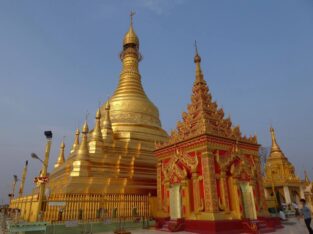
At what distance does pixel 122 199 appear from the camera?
54.9 feet

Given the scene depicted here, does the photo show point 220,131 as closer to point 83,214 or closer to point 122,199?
point 122,199

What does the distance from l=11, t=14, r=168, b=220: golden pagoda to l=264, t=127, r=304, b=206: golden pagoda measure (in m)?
18.0

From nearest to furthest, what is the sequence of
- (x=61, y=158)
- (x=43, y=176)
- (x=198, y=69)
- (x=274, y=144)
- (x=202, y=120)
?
(x=43, y=176) < (x=202, y=120) < (x=198, y=69) < (x=61, y=158) < (x=274, y=144)

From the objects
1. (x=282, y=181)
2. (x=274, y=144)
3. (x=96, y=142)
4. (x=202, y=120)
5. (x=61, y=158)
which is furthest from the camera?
(x=274, y=144)

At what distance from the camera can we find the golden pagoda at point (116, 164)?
15.5 m

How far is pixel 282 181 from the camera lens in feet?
112

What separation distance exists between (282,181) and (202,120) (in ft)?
85.1

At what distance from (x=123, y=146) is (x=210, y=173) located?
11.5 meters

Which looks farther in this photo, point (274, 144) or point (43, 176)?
point (274, 144)

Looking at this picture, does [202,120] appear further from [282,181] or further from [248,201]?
[282,181]

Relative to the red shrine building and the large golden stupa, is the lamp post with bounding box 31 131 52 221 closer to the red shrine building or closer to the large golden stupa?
the large golden stupa

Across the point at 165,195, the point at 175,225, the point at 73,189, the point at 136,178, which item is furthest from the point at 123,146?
the point at 175,225

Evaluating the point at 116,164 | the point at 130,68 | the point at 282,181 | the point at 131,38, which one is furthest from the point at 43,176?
the point at 282,181

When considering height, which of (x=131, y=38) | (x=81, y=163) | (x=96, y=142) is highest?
(x=131, y=38)
